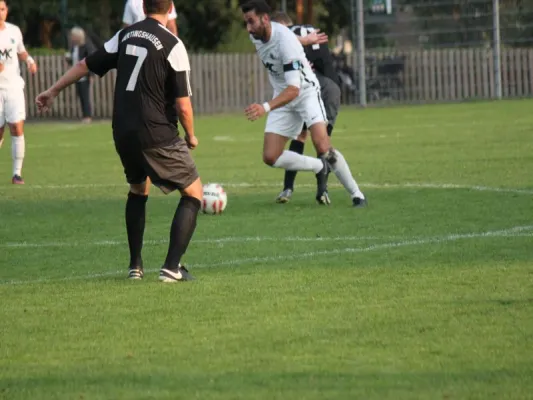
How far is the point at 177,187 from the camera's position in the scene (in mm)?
9594

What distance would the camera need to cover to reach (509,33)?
3888 centimetres

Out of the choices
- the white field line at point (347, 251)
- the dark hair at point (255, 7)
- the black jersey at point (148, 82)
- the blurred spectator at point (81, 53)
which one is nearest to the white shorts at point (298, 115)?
the dark hair at point (255, 7)

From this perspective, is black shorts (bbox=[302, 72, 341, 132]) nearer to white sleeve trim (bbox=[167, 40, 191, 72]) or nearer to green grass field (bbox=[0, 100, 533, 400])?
green grass field (bbox=[0, 100, 533, 400])

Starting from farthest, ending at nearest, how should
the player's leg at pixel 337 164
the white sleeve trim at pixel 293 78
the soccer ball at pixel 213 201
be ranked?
the player's leg at pixel 337 164, the soccer ball at pixel 213 201, the white sleeve trim at pixel 293 78

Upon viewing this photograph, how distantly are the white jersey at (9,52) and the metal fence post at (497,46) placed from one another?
73.3 feet

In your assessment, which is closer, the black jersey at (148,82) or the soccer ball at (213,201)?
the black jersey at (148,82)

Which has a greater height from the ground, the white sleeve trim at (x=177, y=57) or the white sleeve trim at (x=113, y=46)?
the white sleeve trim at (x=113, y=46)

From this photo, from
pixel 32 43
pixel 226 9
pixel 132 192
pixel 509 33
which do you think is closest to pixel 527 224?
pixel 132 192

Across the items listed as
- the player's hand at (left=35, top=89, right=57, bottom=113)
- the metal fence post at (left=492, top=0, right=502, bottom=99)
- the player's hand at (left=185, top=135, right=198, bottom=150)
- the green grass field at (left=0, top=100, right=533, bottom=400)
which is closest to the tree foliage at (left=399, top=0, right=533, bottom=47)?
the metal fence post at (left=492, top=0, right=502, bottom=99)

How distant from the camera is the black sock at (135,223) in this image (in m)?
9.70

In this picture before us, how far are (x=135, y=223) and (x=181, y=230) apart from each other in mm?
569

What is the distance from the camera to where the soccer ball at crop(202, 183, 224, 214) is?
1377 centimetres

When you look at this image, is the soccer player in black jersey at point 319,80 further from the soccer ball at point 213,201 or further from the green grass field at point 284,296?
the soccer ball at point 213,201

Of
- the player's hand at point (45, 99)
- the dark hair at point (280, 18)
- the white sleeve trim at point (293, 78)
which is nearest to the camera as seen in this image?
the player's hand at point (45, 99)
